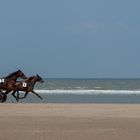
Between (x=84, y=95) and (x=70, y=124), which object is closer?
(x=70, y=124)

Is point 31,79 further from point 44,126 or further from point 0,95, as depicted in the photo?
point 44,126

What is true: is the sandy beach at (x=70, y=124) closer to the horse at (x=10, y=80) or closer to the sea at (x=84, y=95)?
the horse at (x=10, y=80)

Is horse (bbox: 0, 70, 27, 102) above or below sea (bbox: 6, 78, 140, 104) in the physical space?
above

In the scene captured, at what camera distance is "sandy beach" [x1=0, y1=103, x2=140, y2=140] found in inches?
506

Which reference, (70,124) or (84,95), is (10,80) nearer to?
(70,124)

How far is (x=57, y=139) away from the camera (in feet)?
40.2

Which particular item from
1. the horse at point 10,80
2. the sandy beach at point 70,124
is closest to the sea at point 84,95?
the horse at point 10,80

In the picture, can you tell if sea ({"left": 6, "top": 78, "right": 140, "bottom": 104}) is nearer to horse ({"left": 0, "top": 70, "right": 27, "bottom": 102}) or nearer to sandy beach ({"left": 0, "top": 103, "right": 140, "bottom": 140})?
horse ({"left": 0, "top": 70, "right": 27, "bottom": 102})

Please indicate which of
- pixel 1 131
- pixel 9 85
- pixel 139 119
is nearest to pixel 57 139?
pixel 1 131

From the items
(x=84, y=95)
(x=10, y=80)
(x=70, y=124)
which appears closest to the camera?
(x=70, y=124)

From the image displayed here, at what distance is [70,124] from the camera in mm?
15477

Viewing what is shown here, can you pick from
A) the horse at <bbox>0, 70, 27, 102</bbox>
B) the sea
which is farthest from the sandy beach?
the sea

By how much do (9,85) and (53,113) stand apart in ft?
21.8

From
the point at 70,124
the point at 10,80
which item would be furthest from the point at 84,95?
the point at 70,124
